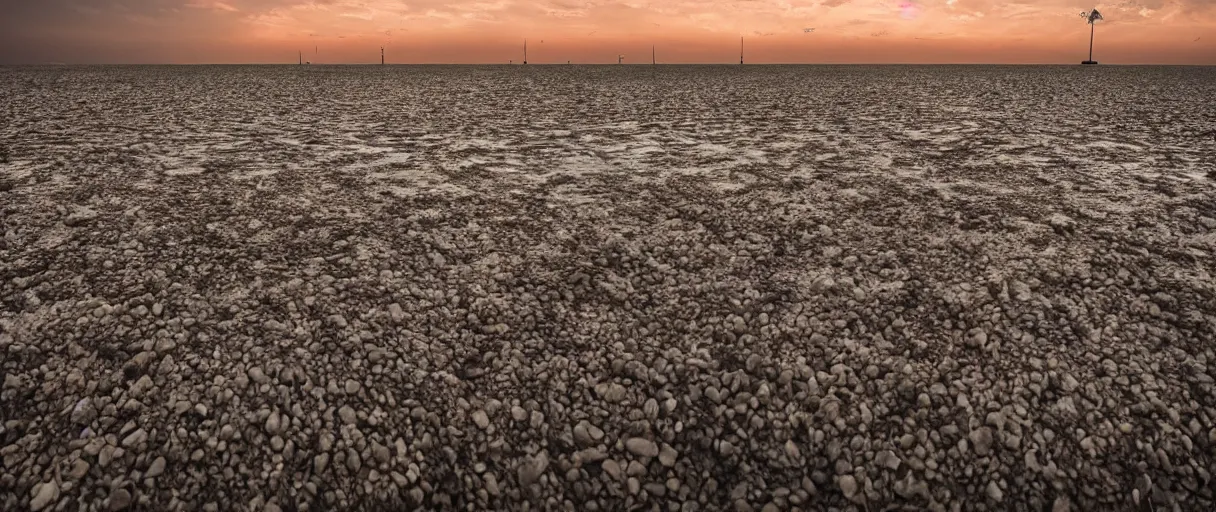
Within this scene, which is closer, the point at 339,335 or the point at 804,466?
the point at 804,466

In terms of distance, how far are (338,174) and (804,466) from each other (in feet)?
28.9

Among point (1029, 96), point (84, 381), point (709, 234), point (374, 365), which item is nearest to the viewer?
point (84, 381)

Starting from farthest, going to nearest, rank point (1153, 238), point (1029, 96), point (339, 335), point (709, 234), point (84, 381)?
point (1029, 96), point (709, 234), point (1153, 238), point (339, 335), point (84, 381)

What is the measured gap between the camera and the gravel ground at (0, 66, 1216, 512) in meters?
4.07

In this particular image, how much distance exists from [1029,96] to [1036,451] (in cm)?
3022

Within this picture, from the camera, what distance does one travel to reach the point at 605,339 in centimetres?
547

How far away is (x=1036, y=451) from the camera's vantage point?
417 centimetres

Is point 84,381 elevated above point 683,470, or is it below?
above

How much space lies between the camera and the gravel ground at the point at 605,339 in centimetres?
407

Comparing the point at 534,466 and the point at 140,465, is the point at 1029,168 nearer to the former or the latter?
the point at 534,466

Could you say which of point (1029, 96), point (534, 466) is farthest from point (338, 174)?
point (1029, 96)

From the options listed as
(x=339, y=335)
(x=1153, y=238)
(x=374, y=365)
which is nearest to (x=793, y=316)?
(x=374, y=365)

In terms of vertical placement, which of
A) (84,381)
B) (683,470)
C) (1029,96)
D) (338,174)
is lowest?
(683,470)

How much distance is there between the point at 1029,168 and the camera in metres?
10.8
